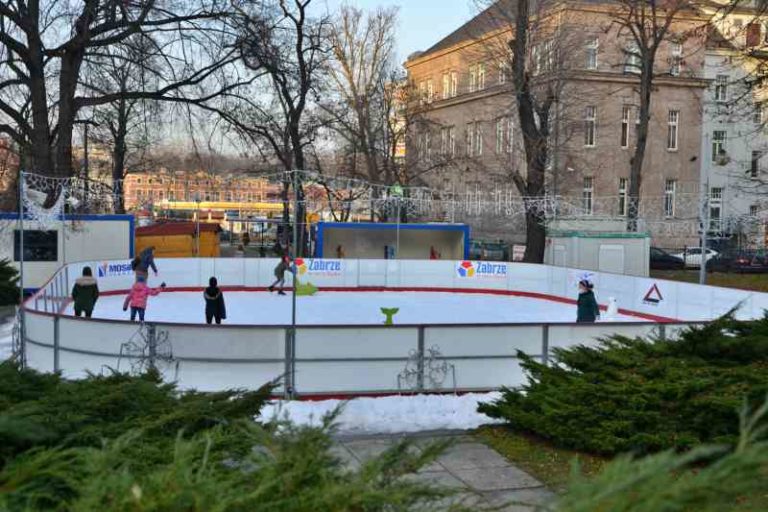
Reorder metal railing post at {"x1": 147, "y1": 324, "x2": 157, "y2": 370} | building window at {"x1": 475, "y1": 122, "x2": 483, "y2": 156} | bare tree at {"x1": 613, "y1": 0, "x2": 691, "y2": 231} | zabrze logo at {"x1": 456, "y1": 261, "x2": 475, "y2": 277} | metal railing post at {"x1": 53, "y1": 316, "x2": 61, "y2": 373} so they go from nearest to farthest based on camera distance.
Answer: metal railing post at {"x1": 147, "y1": 324, "x2": 157, "y2": 370} < metal railing post at {"x1": 53, "y1": 316, "x2": 61, "y2": 373} < zabrze logo at {"x1": 456, "y1": 261, "x2": 475, "y2": 277} < bare tree at {"x1": 613, "y1": 0, "x2": 691, "y2": 231} < building window at {"x1": 475, "y1": 122, "x2": 483, "y2": 156}

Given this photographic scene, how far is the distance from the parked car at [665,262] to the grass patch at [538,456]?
1467 inches

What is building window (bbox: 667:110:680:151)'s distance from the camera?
55.4 metres

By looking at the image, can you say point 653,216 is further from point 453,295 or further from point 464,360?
point 464,360

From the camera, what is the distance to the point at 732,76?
184ft

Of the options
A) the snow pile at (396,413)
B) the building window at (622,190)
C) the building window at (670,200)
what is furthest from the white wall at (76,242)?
Result: the building window at (670,200)

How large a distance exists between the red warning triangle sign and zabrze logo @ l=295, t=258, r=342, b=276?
12622 millimetres

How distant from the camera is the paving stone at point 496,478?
7395 mm

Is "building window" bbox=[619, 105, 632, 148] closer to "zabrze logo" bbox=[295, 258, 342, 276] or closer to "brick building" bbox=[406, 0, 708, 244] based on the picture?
"brick building" bbox=[406, 0, 708, 244]

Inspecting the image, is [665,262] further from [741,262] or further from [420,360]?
[420,360]

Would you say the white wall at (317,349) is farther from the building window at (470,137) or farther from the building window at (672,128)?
the building window at (672,128)

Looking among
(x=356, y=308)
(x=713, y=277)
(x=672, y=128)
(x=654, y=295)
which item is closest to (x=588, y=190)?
(x=672, y=128)

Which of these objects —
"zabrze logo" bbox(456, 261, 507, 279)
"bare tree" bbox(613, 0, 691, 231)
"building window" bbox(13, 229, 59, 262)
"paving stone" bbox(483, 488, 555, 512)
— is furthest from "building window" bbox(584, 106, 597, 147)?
"paving stone" bbox(483, 488, 555, 512)

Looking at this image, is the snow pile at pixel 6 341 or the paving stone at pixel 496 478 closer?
the paving stone at pixel 496 478

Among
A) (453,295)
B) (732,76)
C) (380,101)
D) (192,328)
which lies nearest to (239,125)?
(453,295)
